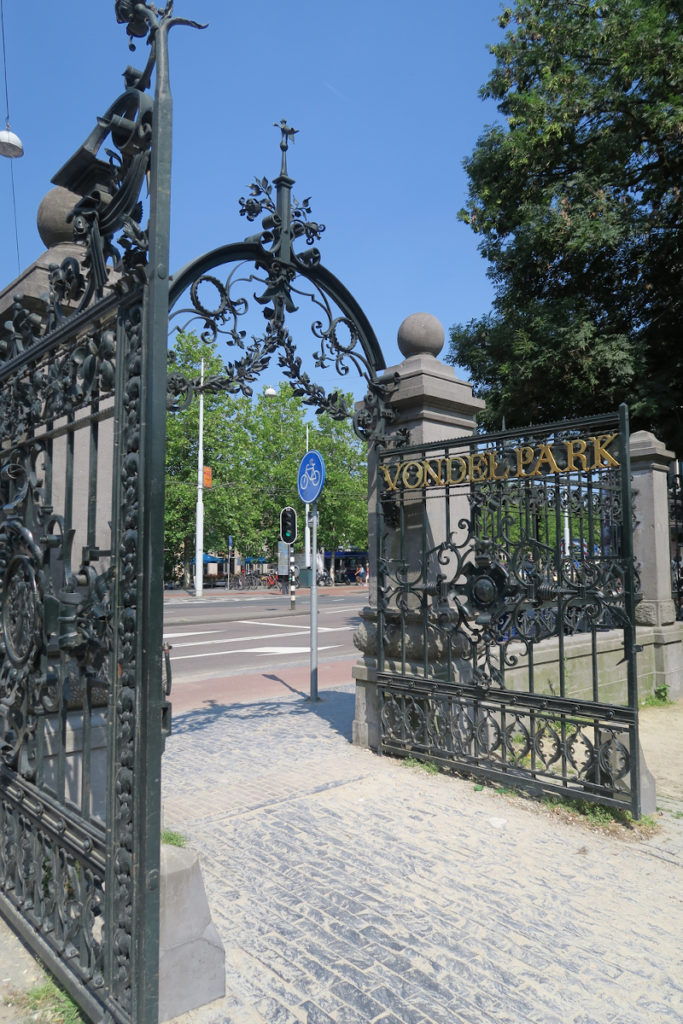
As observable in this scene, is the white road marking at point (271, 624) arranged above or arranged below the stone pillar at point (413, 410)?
below

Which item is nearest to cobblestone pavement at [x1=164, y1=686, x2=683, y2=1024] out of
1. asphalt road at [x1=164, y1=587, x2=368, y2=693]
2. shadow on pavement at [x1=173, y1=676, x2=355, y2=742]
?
shadow on pavement at [x1=173, y1=676, x2=355, y2=742]

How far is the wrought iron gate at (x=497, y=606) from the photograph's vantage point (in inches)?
185

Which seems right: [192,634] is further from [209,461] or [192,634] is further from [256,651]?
[209,461]

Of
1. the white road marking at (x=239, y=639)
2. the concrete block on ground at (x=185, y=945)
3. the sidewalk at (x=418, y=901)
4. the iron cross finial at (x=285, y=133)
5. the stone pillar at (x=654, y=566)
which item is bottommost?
the white road marking at (x=239, y=639)

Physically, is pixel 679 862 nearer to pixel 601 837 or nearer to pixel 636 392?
pixel 601 837

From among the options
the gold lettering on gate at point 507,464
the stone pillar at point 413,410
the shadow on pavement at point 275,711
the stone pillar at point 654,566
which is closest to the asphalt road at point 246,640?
the shadow on pavement at point 275,711

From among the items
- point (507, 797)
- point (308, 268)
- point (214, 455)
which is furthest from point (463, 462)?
point (214, 455)

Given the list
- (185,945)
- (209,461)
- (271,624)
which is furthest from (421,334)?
(209,461)

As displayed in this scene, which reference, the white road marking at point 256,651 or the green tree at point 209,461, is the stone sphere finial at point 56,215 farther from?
the green tree at point 209,461

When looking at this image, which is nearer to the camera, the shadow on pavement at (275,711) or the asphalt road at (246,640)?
the shadow on pavement at (275,711)

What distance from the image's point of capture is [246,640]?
16.1 meters

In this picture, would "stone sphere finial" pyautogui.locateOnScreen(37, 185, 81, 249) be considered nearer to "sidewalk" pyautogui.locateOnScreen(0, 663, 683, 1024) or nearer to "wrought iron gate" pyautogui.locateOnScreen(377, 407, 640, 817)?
"wrought iron gate" pyautogui.locateOnScreen(377, 407, 640, 817)

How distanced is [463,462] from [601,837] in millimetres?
2855

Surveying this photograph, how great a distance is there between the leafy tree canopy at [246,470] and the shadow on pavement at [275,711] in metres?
22.6
